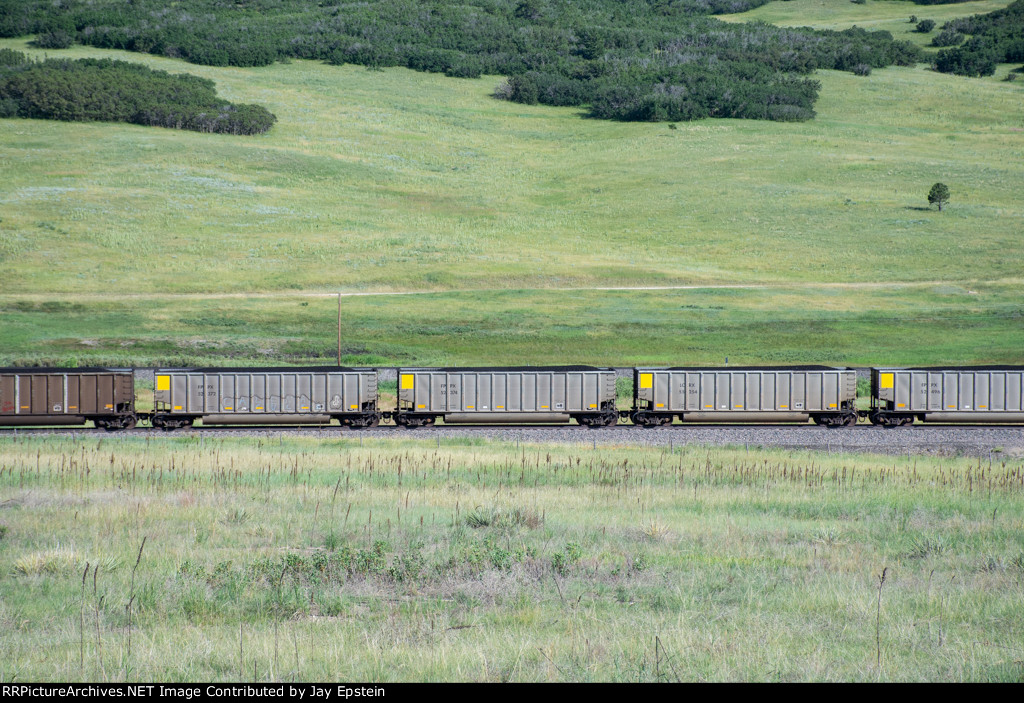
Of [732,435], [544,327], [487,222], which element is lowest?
[732,435]

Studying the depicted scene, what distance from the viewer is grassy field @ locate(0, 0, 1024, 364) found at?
64500mm

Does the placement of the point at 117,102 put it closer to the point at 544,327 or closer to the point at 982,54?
the point at 544,327

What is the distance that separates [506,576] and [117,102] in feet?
452

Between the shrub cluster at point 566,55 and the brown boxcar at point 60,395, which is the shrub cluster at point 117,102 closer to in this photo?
the shrub cluster at point 566,55

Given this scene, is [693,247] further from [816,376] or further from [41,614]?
[41,614]

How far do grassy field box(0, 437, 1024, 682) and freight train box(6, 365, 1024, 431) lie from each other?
14049 mm

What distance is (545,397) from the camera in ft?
125

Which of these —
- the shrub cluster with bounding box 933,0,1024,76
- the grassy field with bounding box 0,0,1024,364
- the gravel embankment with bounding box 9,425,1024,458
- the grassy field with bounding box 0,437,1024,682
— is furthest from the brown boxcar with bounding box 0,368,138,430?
the shrub cluster with bounding box 933,0,1024,76

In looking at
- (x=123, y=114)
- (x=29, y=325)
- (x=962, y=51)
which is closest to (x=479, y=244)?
(x=29, y=325)

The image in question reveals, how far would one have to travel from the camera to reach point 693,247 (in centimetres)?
9038

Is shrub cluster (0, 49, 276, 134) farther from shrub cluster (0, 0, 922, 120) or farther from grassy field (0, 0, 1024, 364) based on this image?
shrub cluster (0, 0, 922, 120)

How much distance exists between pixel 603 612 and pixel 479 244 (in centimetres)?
8056

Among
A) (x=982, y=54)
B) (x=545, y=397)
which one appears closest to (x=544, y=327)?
(x=545, y=397)

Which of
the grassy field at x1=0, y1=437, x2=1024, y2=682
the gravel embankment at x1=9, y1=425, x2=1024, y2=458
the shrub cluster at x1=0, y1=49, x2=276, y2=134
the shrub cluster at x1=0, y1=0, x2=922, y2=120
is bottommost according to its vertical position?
the gravel embankment at x1=9, y1=425, x2=1024, y2=458
